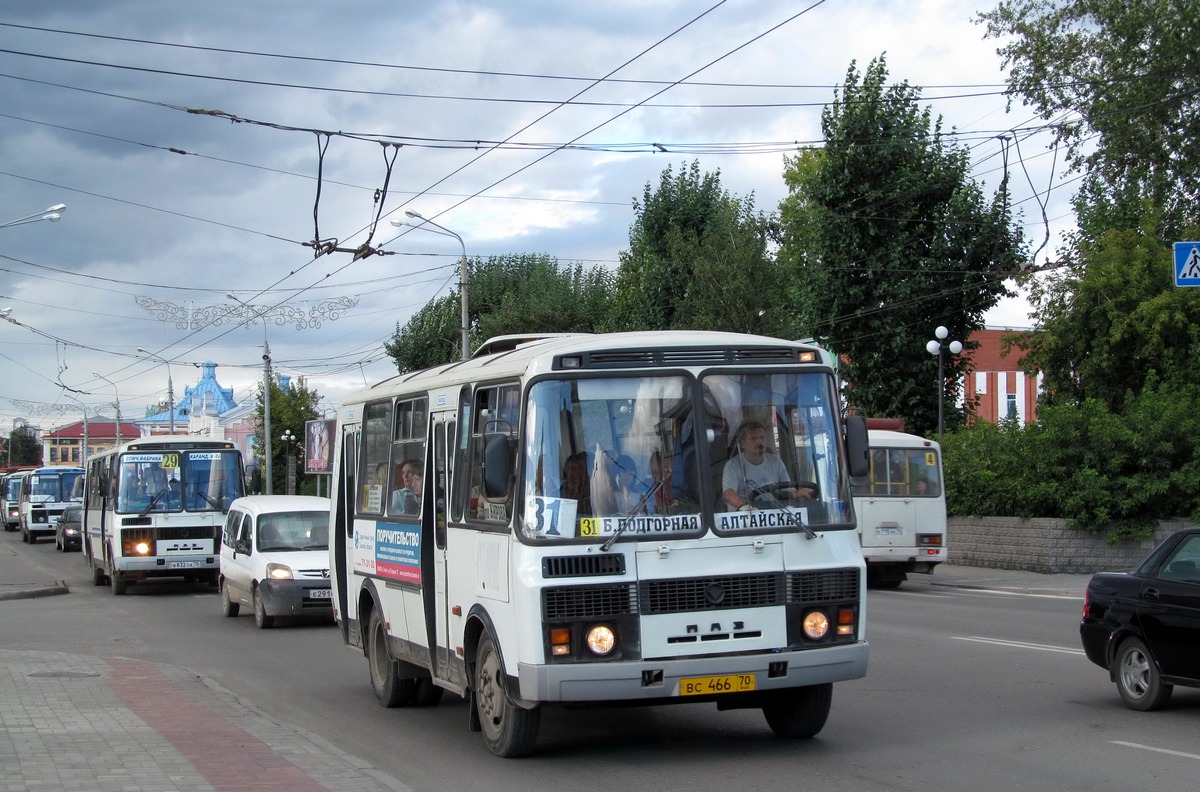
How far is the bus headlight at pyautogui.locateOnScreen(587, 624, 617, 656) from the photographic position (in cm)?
809

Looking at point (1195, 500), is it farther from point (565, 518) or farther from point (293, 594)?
point (565, 518)

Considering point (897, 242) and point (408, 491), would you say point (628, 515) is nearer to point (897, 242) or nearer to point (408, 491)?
point (408, 491)

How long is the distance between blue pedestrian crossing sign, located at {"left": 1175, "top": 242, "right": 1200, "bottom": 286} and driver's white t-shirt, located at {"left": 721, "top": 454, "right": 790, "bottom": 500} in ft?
32.5

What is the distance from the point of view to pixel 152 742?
30.1ft

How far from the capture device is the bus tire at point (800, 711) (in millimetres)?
9086

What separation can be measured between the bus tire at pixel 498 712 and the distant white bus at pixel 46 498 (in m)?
48.3

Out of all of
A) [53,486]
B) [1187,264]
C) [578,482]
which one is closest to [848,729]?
[578,482]

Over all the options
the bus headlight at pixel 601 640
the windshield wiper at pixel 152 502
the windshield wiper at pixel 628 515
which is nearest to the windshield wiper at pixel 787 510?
the windshield wiper at pixel 628 515

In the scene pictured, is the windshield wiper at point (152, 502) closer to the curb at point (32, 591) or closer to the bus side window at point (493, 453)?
the curb at point (32, 591)

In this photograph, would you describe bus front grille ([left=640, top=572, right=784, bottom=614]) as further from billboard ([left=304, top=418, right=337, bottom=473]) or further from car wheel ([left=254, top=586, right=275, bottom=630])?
billboard ([left=304, top=418, right=337, bottom=473])

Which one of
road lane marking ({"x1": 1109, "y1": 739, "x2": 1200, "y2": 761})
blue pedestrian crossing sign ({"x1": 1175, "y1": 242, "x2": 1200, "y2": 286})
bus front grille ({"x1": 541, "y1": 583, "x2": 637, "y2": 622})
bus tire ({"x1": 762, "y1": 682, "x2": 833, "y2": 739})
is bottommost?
road lane marking ({"x1": 1109, "y1": 739, "x2": 1200, "y2": 761})

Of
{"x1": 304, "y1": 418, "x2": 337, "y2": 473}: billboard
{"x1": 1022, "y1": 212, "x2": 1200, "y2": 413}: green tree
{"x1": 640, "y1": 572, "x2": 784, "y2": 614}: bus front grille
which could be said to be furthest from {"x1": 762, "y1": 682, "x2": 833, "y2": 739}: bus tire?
{"x1": 304, "y1": 418, "x2": 337, "y2": 473}: billboard

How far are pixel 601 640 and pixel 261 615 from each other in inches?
465

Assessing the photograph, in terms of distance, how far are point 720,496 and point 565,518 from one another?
999 millimetres
